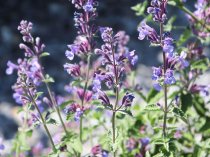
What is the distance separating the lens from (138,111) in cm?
319

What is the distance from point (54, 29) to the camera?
297 inches

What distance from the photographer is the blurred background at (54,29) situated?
663 cm

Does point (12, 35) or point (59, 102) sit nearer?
point (59, 102)

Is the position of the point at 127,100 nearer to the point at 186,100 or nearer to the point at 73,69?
the point at 73,69

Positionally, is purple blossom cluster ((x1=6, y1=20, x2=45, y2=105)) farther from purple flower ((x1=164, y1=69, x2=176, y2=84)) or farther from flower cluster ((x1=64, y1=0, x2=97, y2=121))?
purple flower ((x1=164, y1=69, x2=176, y2=84))

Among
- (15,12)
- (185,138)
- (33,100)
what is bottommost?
(185,138)

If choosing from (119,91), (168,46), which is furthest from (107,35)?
(119,91)

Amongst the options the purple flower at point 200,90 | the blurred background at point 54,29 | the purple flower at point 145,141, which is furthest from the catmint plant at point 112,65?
the blurred background at point 54,29

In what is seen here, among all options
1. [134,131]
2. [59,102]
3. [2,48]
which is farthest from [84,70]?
[2,48]

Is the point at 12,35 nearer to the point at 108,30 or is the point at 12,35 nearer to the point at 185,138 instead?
the point at 185,138

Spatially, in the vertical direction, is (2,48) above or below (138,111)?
above

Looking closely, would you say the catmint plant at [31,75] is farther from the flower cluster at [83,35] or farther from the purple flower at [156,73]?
the purple flower at [156,73]

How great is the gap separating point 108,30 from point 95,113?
104 cm

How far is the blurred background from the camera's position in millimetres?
6633
